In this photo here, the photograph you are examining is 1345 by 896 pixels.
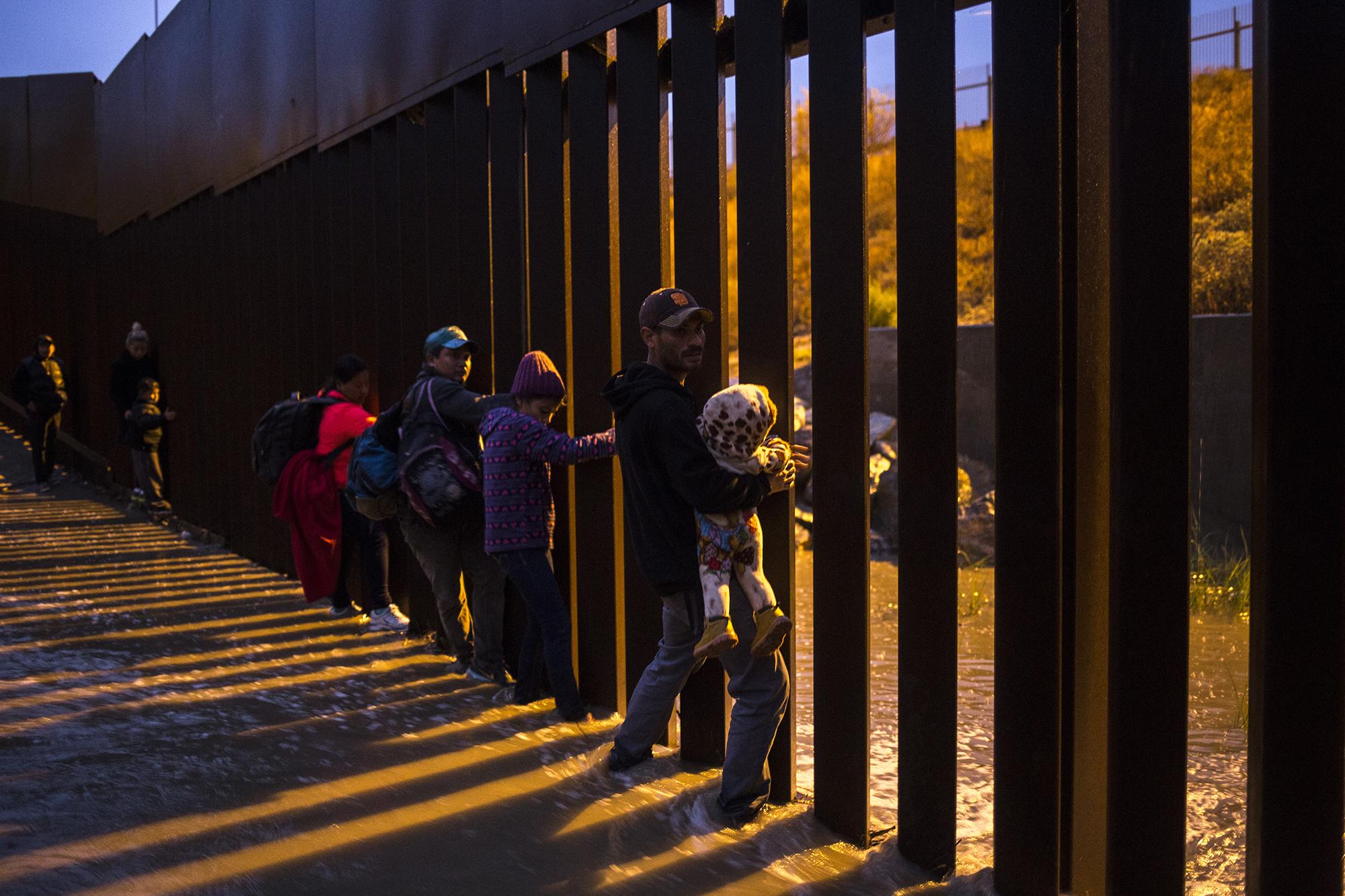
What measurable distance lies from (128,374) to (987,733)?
968 centimetres

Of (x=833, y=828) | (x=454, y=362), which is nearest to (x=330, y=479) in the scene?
(x=454, y=362)

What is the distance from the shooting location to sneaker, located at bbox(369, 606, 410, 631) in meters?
7.37

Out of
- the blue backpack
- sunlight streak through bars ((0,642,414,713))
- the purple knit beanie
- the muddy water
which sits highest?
the purple knit beanie

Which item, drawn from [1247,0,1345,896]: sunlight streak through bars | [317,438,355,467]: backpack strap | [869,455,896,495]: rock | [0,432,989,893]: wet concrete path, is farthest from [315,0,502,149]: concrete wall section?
[869,455,896,495]: rock

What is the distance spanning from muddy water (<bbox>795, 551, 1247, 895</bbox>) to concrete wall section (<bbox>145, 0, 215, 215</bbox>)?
690 cm

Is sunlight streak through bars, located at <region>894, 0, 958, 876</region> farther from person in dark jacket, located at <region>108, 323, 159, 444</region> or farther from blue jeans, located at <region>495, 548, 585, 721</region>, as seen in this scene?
person in dark jacket, located at <region>108, 323, 159, 444</region>

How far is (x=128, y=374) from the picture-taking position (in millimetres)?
12266

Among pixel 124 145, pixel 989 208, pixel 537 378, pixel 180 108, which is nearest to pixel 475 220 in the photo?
pixel 537 378

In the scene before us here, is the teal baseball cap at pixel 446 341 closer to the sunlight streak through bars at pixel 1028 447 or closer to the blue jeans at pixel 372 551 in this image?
the blue jeans at pixel 372 551

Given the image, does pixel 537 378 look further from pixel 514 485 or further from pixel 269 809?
pixel 269 809

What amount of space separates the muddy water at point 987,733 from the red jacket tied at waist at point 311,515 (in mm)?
3097

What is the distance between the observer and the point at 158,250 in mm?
12617

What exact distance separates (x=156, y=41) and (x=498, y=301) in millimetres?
8579

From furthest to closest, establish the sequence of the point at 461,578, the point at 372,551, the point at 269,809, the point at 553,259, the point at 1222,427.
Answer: the point at 1222,427 < the point at 372,551 < the point at 461,578 < the point at 553,259 < the point at 269,809
